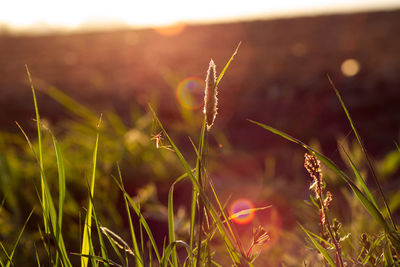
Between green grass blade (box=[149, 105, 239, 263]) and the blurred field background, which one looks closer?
green grass blade (box=[149, 105, 239, 263])

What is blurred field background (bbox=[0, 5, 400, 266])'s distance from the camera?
167 centimetres

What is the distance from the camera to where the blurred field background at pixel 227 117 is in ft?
5.48

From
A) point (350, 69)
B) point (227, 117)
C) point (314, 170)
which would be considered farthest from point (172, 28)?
point (314, 170)

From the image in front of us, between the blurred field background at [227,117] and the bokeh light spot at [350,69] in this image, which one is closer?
the blurred field background at [227,117]

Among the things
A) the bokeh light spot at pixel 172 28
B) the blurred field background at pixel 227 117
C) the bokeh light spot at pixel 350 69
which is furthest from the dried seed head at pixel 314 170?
the bokeh light spot at pixel 172 28

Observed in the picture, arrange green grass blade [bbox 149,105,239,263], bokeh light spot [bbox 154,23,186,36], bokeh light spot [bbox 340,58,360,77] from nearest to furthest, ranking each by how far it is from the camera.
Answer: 1. green grass blade [bbox 149,105,239,263]
2. bokeh light spot [bbox 340,58,360,77]
3. bokeh light spot [bbox 154,23,186,36]

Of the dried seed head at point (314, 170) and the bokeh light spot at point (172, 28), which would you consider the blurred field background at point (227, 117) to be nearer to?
the dried seed head at point (314, 170)

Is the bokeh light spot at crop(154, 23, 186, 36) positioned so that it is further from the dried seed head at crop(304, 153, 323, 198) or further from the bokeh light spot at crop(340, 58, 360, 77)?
the dried seed head at crop(304, 153, 323, 198)

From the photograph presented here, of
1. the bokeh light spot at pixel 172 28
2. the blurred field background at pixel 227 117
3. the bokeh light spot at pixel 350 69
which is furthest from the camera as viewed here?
the bokeh light spot at pixel 172 28

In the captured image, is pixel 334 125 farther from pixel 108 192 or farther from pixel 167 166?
pixel 108 192

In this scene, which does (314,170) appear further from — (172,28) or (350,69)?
(172,28)

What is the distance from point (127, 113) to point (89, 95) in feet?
2.38

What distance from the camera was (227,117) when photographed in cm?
353

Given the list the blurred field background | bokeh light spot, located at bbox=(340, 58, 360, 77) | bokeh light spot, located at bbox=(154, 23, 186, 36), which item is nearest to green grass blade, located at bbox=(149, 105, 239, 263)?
the blurred field background
